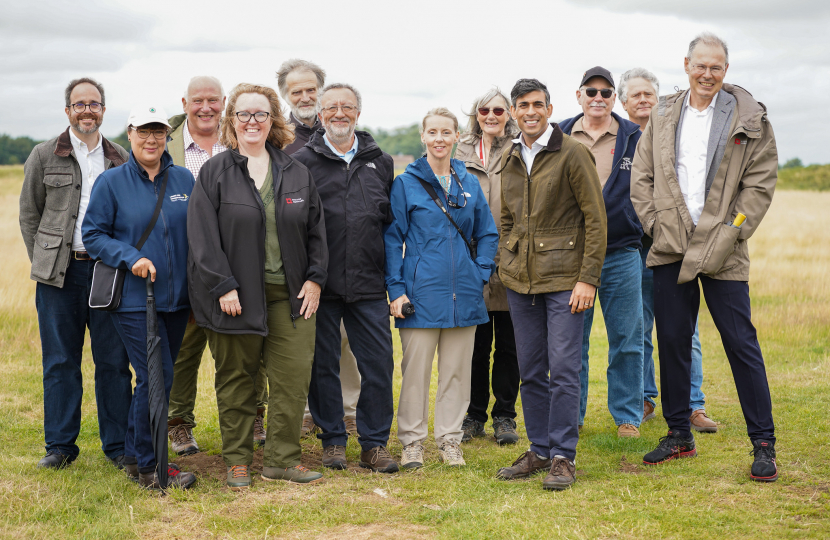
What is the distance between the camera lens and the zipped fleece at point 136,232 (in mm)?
4605

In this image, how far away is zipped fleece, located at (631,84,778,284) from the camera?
4.75 metres

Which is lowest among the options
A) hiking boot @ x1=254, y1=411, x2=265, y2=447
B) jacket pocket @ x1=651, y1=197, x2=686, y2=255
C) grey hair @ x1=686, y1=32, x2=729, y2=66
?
hiking boot @ x1=254, y1=411, x2=265, y2=447

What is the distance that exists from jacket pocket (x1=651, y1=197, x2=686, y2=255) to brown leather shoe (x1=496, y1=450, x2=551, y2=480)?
1.61 m

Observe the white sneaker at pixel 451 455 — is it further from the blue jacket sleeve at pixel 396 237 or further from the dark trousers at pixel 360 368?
the blue jacket sleeve at pixel 396 237

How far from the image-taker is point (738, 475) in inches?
189

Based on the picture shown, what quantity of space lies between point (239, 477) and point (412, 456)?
47.7 inches

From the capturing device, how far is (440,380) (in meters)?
5.35

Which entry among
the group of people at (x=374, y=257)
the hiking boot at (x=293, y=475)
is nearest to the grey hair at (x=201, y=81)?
the group of people at (x=374, y=257)

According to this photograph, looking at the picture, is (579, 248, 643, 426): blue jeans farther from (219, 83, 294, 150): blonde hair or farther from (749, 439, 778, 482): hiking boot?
(219, 83, 294, 150): blonde hair

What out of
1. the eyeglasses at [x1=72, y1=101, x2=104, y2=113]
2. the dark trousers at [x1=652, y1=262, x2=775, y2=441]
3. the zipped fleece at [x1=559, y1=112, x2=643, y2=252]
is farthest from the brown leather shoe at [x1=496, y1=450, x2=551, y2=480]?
the eyeglasses at [x1=72, y1=101, x2=104, y2=113]

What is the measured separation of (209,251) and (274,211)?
1.58 ft

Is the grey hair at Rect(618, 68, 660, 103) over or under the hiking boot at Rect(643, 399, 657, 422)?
over

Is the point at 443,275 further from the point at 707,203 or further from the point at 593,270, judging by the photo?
the point at 707,203

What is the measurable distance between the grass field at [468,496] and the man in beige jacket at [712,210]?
442mm
